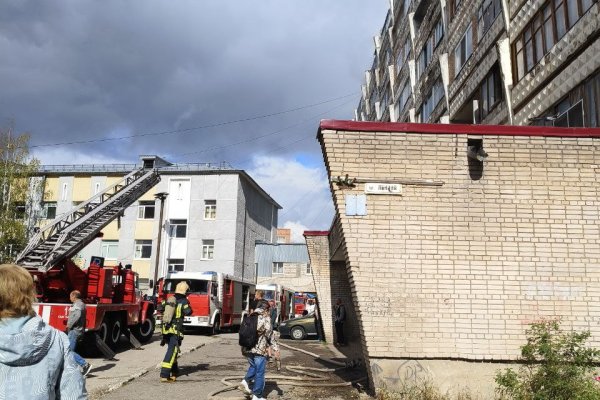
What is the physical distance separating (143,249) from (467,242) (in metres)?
36.3

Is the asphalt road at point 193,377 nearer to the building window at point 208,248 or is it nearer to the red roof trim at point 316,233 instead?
the red roof trim at point 316,233

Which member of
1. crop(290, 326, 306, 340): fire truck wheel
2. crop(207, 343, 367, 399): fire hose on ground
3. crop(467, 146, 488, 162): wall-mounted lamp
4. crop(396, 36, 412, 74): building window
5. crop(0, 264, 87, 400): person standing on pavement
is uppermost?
crop(396, 36, 412, 74): building window

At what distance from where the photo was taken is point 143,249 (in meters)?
40.5

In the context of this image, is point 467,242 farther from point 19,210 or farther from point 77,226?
point 19,210

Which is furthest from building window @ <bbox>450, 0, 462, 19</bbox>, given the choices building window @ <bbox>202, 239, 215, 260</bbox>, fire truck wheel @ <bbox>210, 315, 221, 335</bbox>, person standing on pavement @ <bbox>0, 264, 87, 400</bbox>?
building window @ <bbox>202, 239, 215, 260</bbox>

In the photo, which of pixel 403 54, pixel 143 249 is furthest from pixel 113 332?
pixel 143 249

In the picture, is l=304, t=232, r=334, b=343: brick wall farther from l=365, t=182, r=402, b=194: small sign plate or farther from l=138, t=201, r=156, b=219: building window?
l=138, t=201, r=156, b=219: building window

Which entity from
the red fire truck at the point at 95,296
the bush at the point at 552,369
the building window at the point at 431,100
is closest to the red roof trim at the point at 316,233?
the red fire truck at the point at 95,296

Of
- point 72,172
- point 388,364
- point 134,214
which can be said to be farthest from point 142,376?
point 72,172

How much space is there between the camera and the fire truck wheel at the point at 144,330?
53.6 ft

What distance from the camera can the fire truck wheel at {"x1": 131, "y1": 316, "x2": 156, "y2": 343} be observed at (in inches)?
643

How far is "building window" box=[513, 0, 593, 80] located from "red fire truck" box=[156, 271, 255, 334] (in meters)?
14.0

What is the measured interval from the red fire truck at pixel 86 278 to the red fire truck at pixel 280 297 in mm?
13927

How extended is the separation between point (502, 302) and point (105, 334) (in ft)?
33.6
